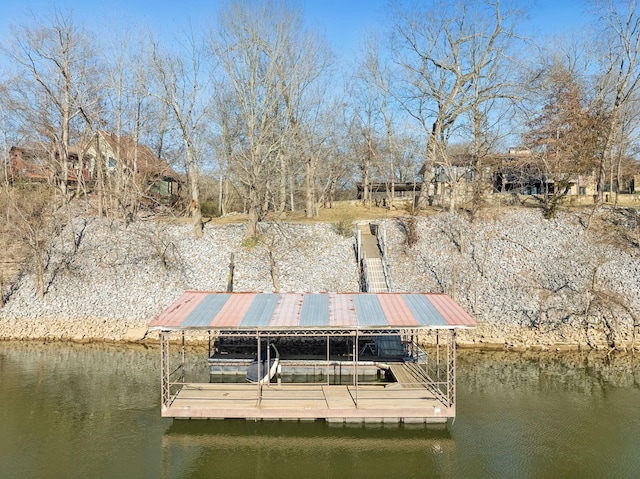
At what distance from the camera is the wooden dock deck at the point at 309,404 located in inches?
577

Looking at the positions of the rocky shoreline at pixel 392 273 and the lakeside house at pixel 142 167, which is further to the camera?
the lakeside house at pixel 142 167

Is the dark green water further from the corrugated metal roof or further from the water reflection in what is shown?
the corrugated metal roof

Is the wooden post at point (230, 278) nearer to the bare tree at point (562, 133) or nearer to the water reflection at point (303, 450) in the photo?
the water reflection at point (303, 450)

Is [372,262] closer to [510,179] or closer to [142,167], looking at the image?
[142,167]

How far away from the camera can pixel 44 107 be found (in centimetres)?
3431

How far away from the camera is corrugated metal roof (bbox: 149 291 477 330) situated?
48.0 ft

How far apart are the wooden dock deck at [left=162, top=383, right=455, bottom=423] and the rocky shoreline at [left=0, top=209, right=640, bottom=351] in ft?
31.7

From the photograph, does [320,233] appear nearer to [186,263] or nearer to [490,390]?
[186,263]

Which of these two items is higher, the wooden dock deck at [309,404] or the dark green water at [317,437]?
the wooden dock deck at [309,404]

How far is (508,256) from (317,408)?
64.5 feet

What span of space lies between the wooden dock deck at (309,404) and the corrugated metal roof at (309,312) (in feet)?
7.94

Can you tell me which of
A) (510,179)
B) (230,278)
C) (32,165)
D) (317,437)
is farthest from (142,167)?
(510,179)

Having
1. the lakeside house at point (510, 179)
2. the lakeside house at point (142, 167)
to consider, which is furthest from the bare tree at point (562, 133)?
the lakeside house at point (142, 167)

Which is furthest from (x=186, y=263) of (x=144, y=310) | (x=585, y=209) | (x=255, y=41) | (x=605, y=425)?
(x=585, y=209)
